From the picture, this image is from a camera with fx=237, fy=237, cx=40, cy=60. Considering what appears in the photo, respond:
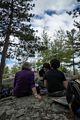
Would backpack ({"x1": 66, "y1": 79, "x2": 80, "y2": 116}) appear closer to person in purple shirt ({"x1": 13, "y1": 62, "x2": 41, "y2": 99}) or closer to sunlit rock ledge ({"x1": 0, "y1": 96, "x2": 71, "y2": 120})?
sunlit rock ledge ({"x1": 0, "y1": 96, "x2": 71, "y2": 120})

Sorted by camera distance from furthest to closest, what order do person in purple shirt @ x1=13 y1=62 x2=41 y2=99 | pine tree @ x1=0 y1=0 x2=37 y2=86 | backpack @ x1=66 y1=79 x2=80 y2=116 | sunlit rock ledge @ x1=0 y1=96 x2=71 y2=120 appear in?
pine tree @ x1=0 y1=0 x2=37 y2=86 < person in purple shirt @ x1=13 y1=62 x2=41 y2=99 < sunlit rock ledge @ x1=0 y1=96 x2=71 y2=120 < backpack @ x1=66 y1=79 x2=80 y2=116

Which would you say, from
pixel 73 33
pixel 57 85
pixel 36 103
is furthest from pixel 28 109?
pixel 73 33

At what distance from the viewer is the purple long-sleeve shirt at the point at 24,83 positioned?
7.13 m

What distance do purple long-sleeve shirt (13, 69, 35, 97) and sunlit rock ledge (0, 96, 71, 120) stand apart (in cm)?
32

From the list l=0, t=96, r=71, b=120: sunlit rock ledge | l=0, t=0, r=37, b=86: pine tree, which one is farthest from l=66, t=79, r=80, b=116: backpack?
l=0, t=0, r=37, b=86: pine tree

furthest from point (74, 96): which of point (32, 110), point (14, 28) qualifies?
point (14, 28)

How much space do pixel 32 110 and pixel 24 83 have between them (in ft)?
4.14

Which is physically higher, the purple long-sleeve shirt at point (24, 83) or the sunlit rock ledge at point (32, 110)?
the purple long-sleeve shirt at point (24, 83)

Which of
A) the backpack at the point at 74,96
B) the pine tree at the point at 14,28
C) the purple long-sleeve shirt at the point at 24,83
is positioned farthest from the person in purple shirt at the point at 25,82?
the pine tree at the point at 14,28

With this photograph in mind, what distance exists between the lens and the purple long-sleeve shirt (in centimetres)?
713

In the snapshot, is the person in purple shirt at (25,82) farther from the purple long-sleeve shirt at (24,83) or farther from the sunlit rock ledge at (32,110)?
the sunlit rock ledge at (32,110)

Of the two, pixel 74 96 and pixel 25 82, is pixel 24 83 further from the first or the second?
pixel 74 96

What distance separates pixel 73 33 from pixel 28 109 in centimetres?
3640

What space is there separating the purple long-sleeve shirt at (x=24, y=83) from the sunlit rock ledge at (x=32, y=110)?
0.32 meters
